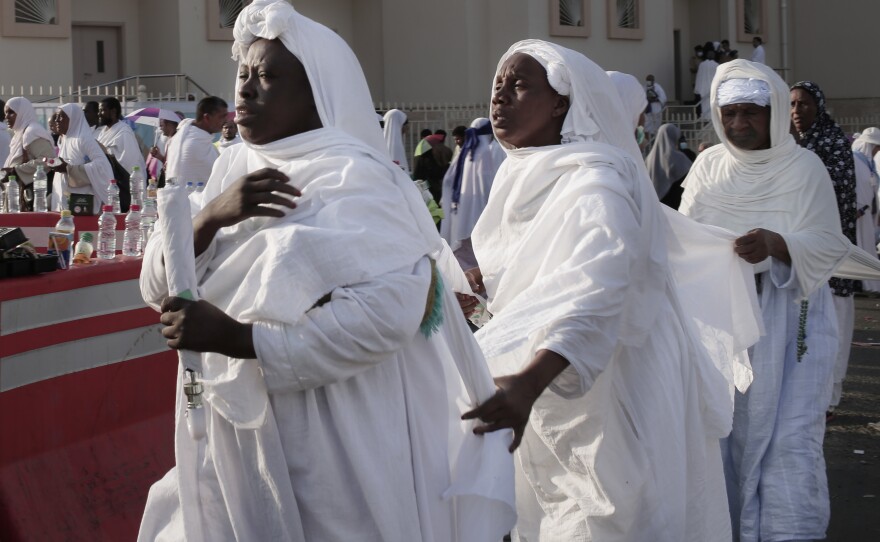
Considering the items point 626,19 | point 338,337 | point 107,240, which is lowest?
point 338,337

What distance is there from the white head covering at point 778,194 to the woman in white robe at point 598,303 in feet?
3.79

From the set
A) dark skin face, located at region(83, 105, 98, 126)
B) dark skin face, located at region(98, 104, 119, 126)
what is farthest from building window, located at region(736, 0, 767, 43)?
dark skin face, located at region(98, 104, 119, 126)

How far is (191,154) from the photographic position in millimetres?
11820

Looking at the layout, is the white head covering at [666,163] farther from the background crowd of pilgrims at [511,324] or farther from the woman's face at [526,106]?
A: the woman's face at [526,106]

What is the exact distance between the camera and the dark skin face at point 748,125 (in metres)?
5.54

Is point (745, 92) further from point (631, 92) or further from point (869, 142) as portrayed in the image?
point (869, 142)

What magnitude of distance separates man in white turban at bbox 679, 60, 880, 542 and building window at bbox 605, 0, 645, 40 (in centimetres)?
2502

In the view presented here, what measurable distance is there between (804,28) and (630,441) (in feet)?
112

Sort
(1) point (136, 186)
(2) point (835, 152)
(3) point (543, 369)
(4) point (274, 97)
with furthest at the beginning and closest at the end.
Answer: (1) point (136, 186)
(2) point (835, 152)
(3) point (543, 369)
(4) point (274, 97)

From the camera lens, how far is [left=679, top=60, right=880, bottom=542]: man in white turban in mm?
5195

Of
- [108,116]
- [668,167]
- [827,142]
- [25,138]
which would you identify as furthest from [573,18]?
[827,142]

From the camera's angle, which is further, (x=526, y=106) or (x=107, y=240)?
(x=107, y=240)

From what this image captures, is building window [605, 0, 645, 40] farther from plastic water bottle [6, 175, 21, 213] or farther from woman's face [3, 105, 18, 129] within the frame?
plastic water bottle [6, 175, 21, 213]

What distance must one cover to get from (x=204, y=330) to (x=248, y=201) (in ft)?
1.02
